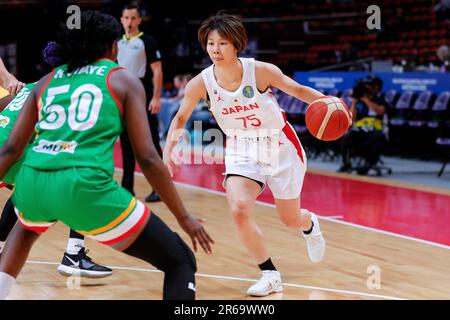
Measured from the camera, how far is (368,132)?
34.7 ft

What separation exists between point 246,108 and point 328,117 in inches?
19.4

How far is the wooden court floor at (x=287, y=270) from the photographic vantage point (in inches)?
184

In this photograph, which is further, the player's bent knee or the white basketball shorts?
the white basketball shorts

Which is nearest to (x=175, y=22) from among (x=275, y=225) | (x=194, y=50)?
(x=194, y=50)

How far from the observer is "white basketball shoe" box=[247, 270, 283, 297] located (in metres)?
4.63

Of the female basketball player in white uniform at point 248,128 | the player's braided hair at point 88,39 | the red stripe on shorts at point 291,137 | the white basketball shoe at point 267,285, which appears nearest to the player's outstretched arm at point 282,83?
the female basketball player in white uniform at point 248,128

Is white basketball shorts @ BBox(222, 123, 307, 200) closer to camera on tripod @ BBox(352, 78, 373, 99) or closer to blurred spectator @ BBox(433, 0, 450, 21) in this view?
camera on tripod @ BBox(352, 78, 373, 99)

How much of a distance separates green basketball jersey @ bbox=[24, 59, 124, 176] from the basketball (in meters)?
1.77

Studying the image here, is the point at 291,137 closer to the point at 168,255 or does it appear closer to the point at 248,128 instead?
the point at 248,128

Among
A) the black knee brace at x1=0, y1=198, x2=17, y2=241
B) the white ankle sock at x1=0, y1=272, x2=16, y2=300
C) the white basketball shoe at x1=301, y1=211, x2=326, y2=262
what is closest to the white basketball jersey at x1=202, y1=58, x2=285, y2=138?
the white basketball shoe at x1=301, y1=211, x2=326, y2=262

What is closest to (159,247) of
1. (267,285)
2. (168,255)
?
(168,255)

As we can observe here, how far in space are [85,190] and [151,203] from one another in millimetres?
5082

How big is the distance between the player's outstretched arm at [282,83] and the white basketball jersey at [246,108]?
0.04 meters
